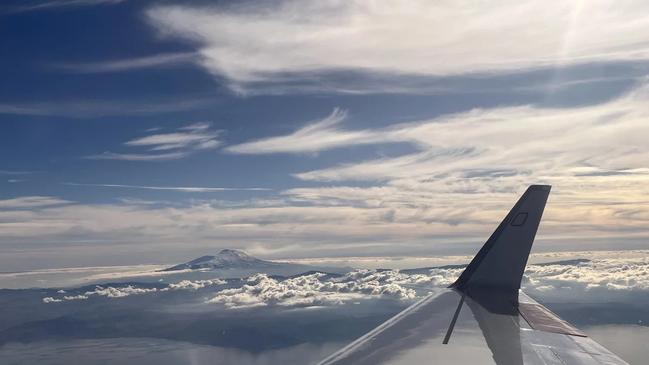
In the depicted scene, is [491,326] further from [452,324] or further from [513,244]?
[513,244]

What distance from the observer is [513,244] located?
1680 cm

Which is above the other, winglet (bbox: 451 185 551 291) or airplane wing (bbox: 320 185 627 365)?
winglet (bbox: 451 185 551 291)

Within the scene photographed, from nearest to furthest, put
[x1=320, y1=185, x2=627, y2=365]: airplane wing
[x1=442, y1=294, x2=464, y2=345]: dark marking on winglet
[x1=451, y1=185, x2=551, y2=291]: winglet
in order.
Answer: [x1=320, y1=185, x2=627, y2=365]: airplane wing < [x1=442, y1=294, x2=464, y2=345]: dark marking on winglet < [x1=451, y1=185, x2=551, y2=291]: winglet

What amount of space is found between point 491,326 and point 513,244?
4371 mm

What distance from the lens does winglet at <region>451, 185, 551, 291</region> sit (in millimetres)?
16797

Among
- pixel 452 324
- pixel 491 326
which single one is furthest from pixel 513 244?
pixel 452 324

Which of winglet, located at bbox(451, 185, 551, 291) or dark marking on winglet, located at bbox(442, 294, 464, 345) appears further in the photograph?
winglet, located at bbox(451, 185, 551, 291)

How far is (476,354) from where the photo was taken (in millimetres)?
10836

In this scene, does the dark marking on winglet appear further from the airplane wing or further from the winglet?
the winglet

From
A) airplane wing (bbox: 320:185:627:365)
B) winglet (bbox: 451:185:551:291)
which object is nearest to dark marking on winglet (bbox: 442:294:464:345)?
airplane wing (bbox: 320:185:627:365)

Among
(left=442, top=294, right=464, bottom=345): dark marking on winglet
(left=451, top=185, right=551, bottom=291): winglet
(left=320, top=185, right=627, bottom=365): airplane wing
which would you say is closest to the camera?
(left=320, top=185, right=627, bottom=365): airplane wing

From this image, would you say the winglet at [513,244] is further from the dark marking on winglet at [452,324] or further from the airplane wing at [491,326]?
the dark marking on winglet at [452,324]

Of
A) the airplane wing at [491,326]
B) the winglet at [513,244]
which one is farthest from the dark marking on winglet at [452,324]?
the winglet at [513,244]

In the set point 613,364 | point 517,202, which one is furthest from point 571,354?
point 517,202
